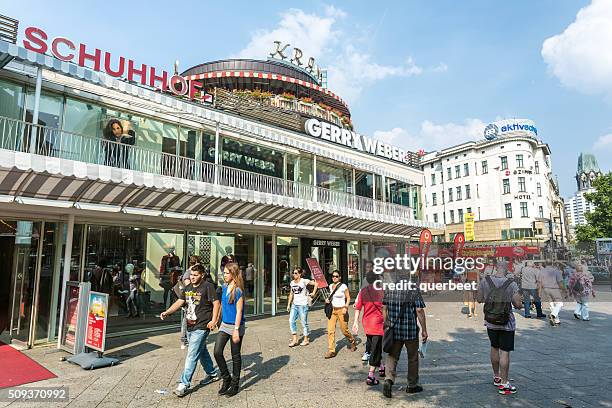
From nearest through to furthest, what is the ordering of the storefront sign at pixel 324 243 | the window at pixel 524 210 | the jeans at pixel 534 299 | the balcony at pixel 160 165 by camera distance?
1. the balcony at pixel 160 165
2. the jeans at pixel 534 299
3. the storefront sign at pixel 324 243
4. the window at pixel 524 210

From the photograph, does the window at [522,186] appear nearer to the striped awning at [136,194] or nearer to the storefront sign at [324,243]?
the storefront sign at [324,243]

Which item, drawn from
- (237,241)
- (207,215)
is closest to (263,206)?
(207,215)

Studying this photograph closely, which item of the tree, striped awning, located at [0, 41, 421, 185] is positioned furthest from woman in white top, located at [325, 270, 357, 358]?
the tree

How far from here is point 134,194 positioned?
25.5 feet

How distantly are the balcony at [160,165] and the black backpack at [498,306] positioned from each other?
6095mm

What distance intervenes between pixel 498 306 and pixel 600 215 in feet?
148

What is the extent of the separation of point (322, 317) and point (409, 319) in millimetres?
7594

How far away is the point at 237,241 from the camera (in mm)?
12172

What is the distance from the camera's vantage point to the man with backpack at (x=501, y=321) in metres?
5.04

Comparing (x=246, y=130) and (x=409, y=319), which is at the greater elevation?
(x=246, y=130)

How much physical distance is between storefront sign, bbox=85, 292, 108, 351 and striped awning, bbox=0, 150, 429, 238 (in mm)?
2022

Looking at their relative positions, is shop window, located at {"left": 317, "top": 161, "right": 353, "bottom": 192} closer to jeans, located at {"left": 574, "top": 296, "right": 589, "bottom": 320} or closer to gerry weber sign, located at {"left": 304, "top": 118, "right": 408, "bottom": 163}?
gerry weber sign, located at {"left": 304, "top": 118, "right": 408, "bottom": 163}

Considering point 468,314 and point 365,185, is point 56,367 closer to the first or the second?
point 468,314

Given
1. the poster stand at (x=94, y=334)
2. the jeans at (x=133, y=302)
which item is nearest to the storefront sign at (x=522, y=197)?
the jeans at (x=133, y=302)
